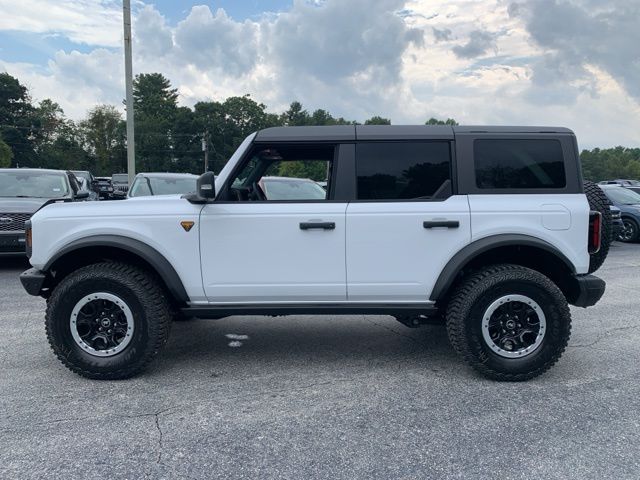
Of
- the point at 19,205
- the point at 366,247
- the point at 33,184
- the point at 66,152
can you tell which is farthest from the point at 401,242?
the point at 66,152

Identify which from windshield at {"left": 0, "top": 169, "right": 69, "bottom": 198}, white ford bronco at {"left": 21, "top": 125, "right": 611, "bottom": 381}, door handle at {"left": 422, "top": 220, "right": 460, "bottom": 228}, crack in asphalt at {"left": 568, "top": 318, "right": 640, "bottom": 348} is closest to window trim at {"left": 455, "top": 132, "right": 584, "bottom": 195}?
white ford bronco at {"left": 21, "top": 125, "right": 611, "bottom": 381}

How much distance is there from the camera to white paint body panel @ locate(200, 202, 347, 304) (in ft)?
12.7

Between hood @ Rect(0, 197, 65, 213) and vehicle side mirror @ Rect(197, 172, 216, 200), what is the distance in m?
5.99

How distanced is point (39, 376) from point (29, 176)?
7.07m

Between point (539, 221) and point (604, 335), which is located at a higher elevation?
point (539, 221)

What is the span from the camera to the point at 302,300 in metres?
3.99

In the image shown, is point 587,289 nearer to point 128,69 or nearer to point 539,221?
point 539,221

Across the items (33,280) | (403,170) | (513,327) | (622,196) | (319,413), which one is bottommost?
(319,413)

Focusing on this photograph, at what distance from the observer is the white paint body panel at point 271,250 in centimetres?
388

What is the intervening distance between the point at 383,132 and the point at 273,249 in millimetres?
1246

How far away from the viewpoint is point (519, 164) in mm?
3973

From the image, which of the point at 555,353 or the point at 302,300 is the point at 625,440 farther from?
the point at 302,300

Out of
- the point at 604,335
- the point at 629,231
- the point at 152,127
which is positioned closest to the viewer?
the point at 604,335

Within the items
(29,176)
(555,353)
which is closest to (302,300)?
(555,353)
